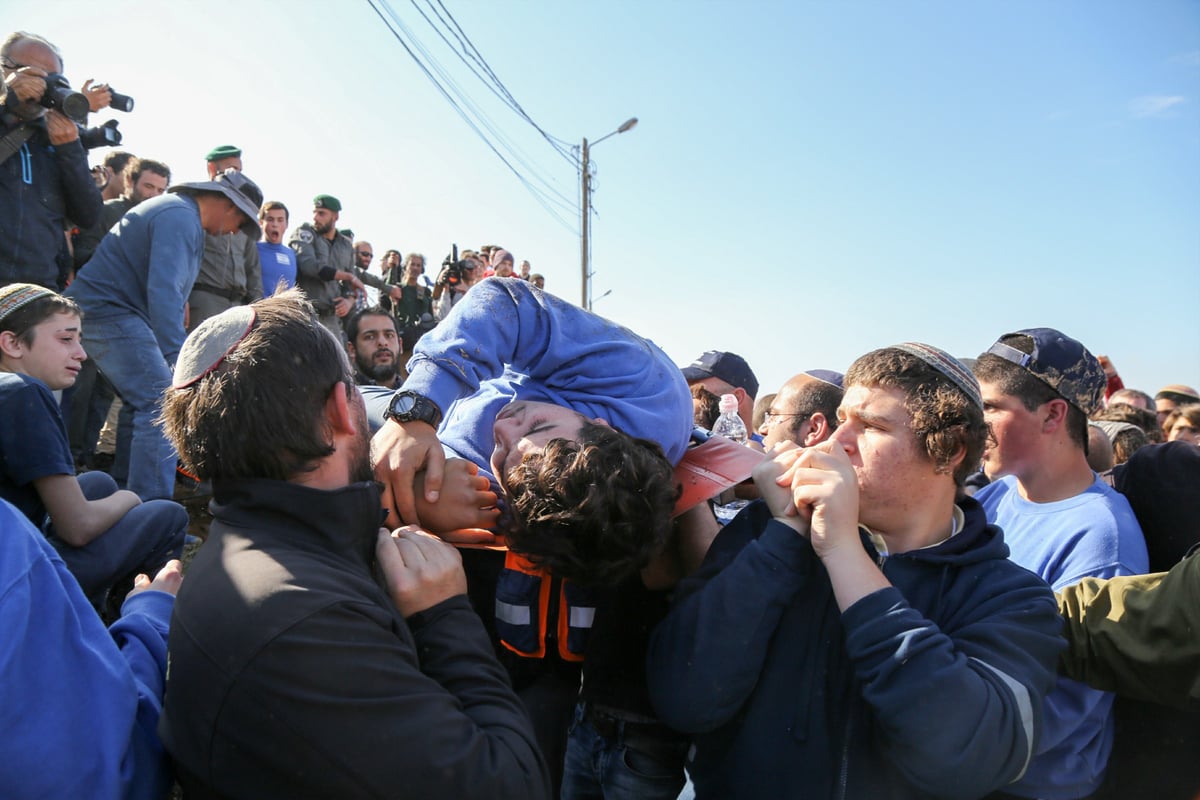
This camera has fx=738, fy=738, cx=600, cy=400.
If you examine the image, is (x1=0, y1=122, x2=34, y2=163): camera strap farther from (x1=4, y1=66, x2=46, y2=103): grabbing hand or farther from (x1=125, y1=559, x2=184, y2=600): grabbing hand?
(x1=125, y1=559, x2=184, y2=600): grabbing hand

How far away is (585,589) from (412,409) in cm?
67

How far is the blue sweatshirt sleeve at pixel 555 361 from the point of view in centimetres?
211

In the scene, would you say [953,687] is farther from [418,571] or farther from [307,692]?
[307,692]

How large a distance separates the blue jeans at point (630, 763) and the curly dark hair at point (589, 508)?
537mm

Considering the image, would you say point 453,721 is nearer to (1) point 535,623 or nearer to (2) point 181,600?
(2) point 181,600

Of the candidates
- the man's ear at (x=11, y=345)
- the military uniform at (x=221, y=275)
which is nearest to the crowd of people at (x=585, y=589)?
the man's ear at (x=11, y=345)

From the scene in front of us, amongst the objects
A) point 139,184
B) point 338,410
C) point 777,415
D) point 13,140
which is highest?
point 13,140

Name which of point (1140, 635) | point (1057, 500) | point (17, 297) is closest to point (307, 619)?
point (1140, 635)

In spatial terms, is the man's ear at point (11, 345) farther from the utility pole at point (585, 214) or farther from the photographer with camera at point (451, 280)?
the utility pole at point (585, 214)

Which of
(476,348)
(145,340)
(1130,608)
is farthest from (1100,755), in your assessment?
(145,340)

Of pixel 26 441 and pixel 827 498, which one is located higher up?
pixel 827 498

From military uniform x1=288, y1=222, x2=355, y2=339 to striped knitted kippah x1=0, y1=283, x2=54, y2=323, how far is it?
4469 millimetres

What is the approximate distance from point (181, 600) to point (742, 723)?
1227mm

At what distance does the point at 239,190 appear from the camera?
5.23 metres
